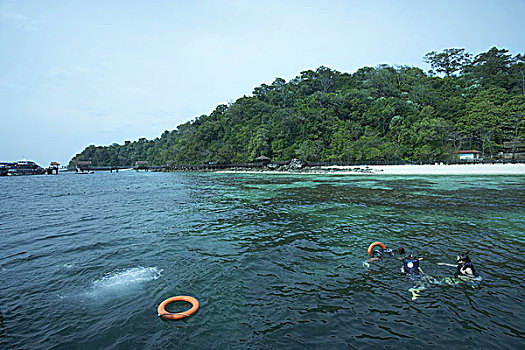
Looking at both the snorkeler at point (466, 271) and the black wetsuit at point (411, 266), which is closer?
the snorkeler at point (466, 271)

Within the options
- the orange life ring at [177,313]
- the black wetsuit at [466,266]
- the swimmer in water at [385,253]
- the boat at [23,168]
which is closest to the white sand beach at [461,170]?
the swimmer in water at [385,253]

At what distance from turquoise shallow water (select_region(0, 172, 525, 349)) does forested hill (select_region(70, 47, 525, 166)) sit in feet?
162

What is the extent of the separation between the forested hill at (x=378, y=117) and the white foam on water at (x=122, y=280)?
5592cm

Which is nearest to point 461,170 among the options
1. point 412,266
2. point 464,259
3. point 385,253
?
point 385,253

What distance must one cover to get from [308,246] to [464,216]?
367 inches

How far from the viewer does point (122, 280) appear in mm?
6598

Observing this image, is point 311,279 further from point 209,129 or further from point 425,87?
point 209,129

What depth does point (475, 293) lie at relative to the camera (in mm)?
5438

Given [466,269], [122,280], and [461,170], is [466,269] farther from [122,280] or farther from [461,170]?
[461,170]

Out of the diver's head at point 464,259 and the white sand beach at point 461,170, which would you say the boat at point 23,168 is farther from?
the diver's head at point 464,259

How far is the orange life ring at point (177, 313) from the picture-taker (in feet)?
15.9

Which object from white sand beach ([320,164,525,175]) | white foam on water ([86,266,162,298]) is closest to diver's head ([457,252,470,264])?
white foam on water ([86,266,162,298])

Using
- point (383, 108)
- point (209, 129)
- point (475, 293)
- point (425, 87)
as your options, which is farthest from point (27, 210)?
point (425, 87)

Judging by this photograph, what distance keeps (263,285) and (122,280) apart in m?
3.90
